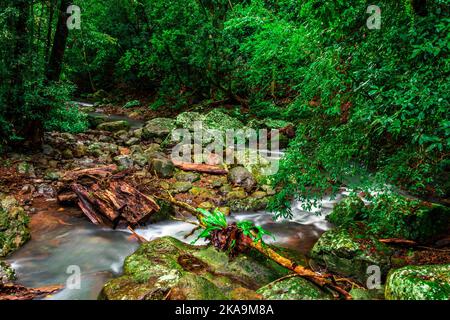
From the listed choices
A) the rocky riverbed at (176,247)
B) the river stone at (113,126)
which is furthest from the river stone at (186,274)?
the river stone at (113,126)

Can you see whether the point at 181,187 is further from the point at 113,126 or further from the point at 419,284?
the point at 113,126

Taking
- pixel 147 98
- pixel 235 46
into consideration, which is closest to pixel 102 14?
pixel 147 98

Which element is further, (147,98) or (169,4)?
(147,98)

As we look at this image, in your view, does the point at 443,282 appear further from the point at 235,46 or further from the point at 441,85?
the point at 235,46

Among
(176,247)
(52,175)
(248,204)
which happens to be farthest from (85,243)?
(248,204)

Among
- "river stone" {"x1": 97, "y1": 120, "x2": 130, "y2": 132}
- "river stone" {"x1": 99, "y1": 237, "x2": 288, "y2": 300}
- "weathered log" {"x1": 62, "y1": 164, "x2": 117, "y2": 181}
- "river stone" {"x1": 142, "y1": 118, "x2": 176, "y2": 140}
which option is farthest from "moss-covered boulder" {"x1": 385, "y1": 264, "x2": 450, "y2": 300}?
"river stone" {"x1": 97, "y1": 120, "x2": 130, "y2": 132}

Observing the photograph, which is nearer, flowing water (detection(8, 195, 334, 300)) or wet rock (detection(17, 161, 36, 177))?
flowing water (detection(8, 195, 334, 300))

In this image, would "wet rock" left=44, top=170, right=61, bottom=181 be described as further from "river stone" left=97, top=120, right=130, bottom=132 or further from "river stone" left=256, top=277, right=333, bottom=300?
"river stone" left=256, top=277, right=333, bottom=300

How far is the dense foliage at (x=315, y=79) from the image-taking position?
10.3 feet

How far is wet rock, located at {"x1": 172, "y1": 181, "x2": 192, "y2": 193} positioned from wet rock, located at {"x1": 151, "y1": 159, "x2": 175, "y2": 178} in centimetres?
49

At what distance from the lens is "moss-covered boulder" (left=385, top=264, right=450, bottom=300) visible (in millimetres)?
3340

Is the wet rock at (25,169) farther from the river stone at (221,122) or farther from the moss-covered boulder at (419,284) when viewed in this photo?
the moss-covered boulder at (419,284)
